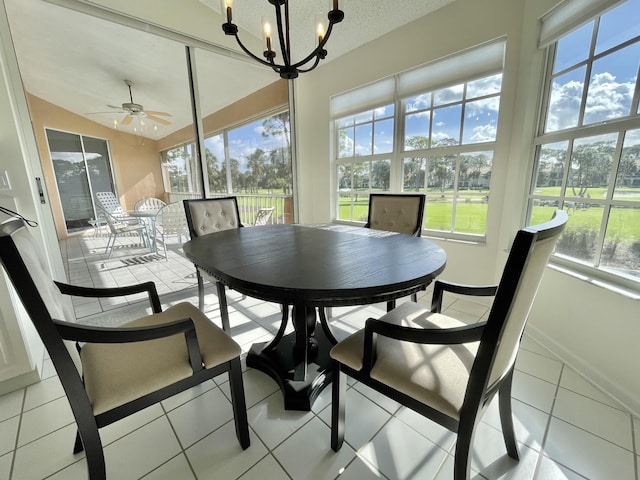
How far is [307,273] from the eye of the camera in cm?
102

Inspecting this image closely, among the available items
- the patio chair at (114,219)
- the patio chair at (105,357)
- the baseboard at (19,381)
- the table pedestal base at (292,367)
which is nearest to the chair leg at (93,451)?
the patio chair at (105,357)

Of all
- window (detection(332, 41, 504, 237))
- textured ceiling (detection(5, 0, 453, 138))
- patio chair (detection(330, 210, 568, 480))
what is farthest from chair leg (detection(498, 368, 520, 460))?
textured ceiling (detection(5, 0, 453, 138))

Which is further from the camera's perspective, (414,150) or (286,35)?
(414,150)

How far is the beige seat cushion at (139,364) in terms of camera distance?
2.79ft

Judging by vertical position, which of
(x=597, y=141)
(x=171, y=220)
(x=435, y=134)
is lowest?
(x=171, y=220)

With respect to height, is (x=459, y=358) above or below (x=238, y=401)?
above

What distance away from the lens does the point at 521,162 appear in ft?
6.81

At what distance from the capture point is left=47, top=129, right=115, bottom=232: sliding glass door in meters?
2.94

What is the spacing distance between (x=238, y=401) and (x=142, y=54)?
127 inches

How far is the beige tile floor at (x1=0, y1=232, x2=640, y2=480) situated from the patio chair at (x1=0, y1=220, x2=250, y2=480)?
5.6 inches

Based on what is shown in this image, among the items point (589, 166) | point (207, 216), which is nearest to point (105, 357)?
point (207, 216)

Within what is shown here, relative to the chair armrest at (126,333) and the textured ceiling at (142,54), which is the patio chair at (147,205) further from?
the chair armrest at (126,333)

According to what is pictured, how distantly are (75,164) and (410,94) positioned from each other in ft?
13.6

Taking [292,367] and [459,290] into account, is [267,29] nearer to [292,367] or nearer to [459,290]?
[459,290]
